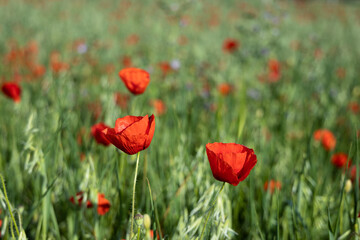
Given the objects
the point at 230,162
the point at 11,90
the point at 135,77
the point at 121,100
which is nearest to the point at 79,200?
the point at 135,77

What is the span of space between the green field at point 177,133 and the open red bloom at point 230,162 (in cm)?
10

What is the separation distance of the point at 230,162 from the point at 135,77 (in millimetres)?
436

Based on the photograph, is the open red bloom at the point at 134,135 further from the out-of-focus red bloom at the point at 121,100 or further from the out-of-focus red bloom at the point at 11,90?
the out-of-focus red bloom at the point at 121,100

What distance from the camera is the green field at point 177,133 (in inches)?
33.7

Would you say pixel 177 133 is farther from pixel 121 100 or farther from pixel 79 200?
pixel 121 100

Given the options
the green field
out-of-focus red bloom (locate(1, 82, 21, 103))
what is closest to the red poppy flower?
the green field

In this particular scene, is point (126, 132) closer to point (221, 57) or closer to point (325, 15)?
point (221, 57)

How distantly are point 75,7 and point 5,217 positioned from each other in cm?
768

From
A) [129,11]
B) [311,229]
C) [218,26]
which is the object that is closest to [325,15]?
[218,26]

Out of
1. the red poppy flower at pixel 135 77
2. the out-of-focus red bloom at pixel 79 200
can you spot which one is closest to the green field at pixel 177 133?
the out-of-focus red bloom at pixel 79 200

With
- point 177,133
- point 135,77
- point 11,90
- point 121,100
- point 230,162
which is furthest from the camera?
point 121,100

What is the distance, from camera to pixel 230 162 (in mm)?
574

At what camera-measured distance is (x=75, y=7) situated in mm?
7535

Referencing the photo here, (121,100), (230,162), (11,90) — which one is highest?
(230,162)
